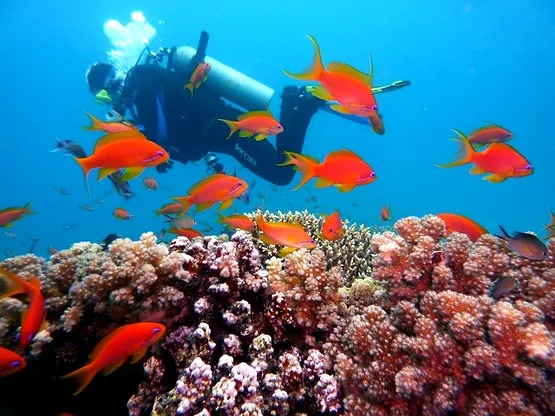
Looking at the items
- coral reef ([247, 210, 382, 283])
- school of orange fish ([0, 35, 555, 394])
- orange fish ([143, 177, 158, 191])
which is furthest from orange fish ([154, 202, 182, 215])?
orange fish ([143, 177, 158, 191])

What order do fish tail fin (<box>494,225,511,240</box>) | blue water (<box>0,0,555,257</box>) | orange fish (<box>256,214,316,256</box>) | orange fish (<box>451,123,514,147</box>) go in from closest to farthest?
fish tail fin (<box>494,225,511,240</box>) → orange fish (<box>256,214,316,256</box>) → orange fish (<box>451,123,514,147</box>) → blue water (<box>0,0,555,257</box>)

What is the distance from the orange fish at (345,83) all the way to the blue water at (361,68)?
87566 millimetres

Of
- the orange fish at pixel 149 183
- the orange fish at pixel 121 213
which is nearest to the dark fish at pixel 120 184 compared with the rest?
the orange fish at pixel 149 183

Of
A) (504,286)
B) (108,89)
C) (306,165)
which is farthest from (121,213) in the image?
(504,286)

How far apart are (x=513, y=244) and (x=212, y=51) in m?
141

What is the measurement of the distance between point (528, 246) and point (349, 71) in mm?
2103

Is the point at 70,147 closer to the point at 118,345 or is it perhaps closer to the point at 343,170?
the point at 118,345

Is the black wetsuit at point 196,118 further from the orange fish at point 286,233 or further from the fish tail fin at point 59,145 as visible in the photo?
the orange fish at point 286,233

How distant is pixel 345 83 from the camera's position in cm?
302

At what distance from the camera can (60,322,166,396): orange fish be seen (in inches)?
77.2

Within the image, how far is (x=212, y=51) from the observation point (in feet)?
416

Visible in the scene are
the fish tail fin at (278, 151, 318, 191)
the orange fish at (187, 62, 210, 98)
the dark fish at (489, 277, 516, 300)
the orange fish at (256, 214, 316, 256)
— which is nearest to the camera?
the dark fish at (489, 277, 516, 300)

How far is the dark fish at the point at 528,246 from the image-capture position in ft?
8.34

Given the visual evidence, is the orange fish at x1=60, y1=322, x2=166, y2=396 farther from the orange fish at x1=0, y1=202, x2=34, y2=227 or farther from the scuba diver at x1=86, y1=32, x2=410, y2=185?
the scuba diver at x1=86, y1=32, x2=410, y2=185
